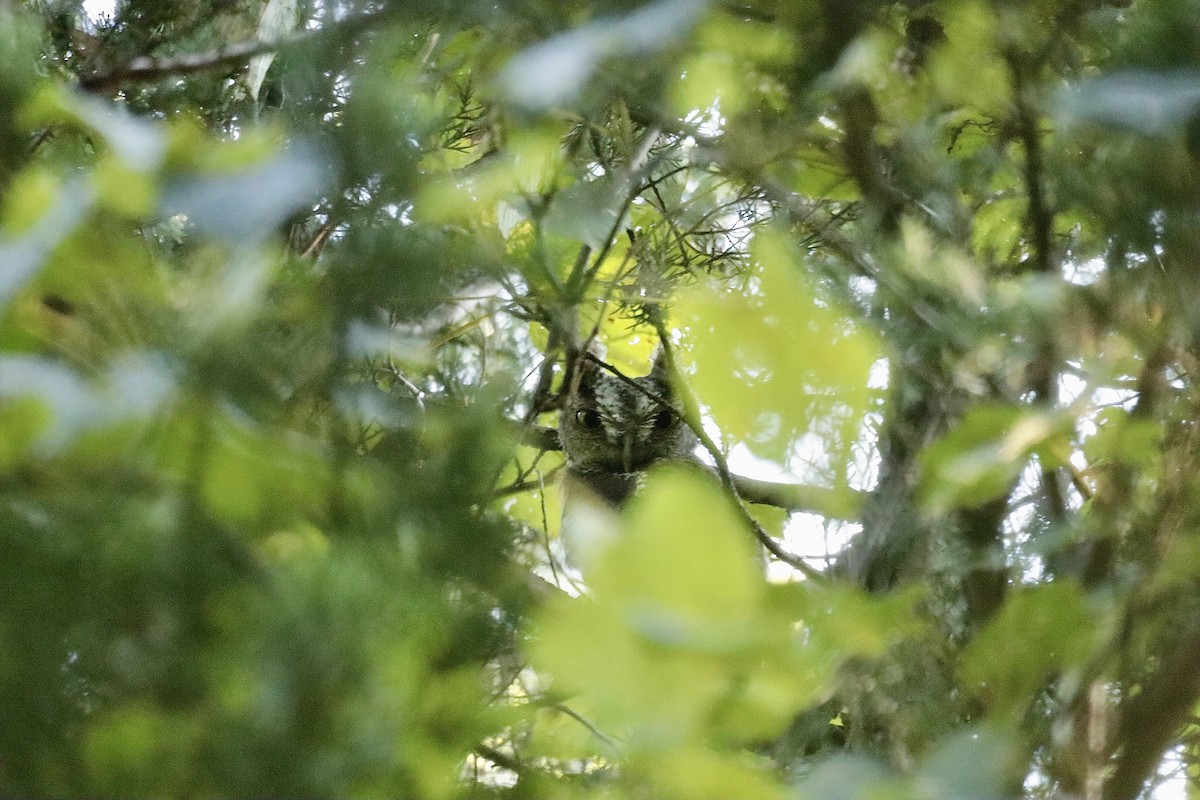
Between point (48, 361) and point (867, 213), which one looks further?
point (867, 213)

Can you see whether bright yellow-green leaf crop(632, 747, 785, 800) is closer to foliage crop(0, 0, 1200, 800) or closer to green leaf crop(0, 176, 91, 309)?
foliage crop(0, 0, 1200, 800)

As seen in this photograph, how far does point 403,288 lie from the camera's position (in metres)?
0.36

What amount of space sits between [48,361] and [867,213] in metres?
0.41

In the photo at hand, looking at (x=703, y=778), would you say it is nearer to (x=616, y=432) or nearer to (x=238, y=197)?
(x=238, y=197)

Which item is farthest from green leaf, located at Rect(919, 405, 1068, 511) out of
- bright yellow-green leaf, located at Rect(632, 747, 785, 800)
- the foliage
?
bright yellow-green leaf, located at Rect(632, 747, 785, 800)

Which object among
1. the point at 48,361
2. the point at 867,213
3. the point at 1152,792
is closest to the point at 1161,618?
the point at 1152,792

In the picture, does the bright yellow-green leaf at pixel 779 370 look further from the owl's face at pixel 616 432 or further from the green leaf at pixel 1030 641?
the owl's face at pixel 616 432

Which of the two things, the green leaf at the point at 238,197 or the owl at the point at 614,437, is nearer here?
the green leaf at the point at 238,197

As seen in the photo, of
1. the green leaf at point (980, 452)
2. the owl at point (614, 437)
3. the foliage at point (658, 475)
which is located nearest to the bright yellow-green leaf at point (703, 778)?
the foliage at point (658, 475)

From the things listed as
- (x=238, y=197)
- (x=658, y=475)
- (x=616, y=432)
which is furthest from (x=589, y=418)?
(x=238, y=197)

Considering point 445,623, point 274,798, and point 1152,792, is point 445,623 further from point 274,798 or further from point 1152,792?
point 1152,792

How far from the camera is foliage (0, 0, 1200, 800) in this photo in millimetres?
241

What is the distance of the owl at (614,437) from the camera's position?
5.47 ft

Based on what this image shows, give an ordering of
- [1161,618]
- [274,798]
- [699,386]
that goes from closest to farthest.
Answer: [274,798] → [699,386] → [1161,618]
